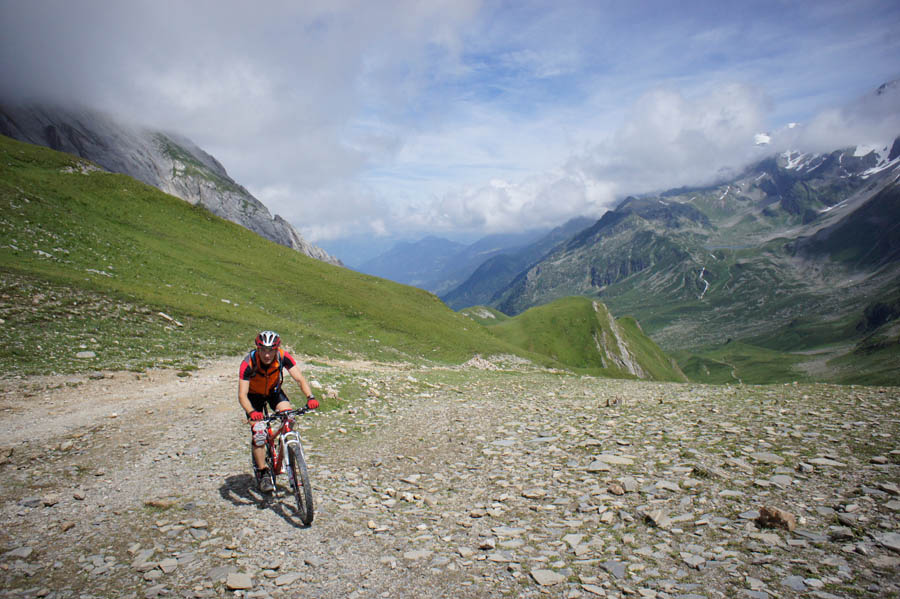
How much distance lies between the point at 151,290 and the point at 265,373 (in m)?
29.5

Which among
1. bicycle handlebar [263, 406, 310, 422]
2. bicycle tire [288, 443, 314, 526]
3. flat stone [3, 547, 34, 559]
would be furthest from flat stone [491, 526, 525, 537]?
flat stone [3, 547, 34, 559]

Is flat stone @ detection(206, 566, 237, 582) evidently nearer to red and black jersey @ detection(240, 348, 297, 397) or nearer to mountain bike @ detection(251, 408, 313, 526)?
mountain bike @ detection(251, 408, 313, 526)

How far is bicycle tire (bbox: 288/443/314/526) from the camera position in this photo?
858 centimetres

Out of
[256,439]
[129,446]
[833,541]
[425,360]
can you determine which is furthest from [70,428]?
[425,360]

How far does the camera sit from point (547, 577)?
6.53 m

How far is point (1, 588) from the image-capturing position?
6383 mm

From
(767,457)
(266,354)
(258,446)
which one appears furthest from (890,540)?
(266,354)

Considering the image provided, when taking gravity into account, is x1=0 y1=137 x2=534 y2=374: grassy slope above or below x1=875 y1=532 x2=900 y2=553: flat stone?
above

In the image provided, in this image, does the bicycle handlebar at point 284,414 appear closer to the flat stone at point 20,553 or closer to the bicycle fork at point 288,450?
the bicycle fork at point 288,450

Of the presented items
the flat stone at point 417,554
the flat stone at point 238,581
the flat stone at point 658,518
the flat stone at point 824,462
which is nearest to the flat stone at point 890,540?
the flat stone at point 658,518

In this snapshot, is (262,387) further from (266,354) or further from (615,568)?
(615,568)

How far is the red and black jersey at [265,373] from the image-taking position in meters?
10.5

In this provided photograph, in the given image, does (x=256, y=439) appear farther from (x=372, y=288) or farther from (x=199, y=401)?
(x=372, y=288)

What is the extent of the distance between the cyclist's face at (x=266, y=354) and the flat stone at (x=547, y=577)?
7.38 metres
